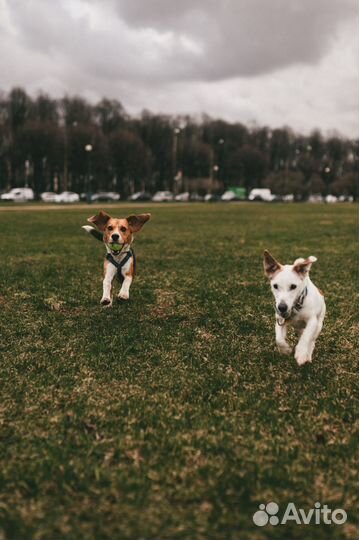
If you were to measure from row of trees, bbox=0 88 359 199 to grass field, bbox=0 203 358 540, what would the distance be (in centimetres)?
5279

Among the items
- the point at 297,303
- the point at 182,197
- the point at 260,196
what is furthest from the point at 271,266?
the point at 260,196

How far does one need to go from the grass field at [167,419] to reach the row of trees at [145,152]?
52.8 m

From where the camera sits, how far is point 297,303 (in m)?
4.66

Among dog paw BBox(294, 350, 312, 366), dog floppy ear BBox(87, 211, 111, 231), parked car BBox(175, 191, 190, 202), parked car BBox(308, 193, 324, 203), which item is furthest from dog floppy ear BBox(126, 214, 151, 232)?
parked car BBox(308, 193, 324, 203)

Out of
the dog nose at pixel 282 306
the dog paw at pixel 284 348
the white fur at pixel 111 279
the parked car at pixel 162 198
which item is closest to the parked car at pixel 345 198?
the parked car at pixel 162 198

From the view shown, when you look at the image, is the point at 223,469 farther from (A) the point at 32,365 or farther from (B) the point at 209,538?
(A) the point at 32,365

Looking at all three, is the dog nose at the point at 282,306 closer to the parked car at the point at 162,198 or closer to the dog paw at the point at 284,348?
the dog paw at the point at 284,348

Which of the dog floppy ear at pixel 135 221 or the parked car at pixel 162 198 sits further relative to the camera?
the parked car at pixel 162 198

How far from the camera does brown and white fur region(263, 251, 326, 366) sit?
14.8 feet

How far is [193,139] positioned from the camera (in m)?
106

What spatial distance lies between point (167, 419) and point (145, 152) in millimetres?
85034

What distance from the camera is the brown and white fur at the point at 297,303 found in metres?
4.50

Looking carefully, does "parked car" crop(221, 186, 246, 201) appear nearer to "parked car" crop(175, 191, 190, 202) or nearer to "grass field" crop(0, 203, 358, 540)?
"parked car" crop(175, 191, 190, 202)

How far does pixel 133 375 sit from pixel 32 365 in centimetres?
104
